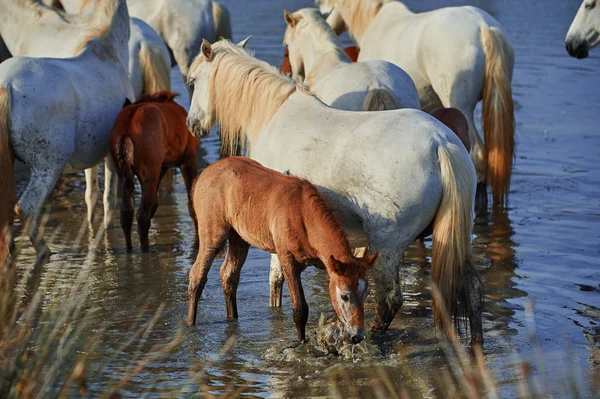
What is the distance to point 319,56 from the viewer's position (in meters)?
8.09

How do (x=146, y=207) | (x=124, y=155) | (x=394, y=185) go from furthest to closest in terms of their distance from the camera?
(x=146, y=207) → (x=124, y=155) → (x=394, y=185)

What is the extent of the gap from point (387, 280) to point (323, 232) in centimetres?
59

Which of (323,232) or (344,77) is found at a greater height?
(344,77)

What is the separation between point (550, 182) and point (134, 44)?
14.7 feet

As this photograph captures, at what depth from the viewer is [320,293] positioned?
6.76m

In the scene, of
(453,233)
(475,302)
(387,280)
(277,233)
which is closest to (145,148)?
(277,233)

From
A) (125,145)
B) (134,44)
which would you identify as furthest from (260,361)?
(134,44)

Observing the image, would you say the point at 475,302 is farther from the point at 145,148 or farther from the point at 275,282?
the point at 145,148

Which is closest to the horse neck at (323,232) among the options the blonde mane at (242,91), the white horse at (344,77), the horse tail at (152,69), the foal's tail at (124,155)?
the blonde mane at (242,91)

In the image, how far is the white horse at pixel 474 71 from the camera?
8.92 m

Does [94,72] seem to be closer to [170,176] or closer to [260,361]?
[170,176]

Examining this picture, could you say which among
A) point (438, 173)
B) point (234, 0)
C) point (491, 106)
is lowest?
point (234, 0)

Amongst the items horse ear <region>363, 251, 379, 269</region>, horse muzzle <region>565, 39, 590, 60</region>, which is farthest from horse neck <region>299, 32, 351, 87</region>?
horse ear <region>363, 251, 379, 269</region>

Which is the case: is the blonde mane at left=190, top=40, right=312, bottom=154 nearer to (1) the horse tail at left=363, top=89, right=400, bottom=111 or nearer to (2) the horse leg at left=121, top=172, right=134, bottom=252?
(1) the horse tail at left=363, top=89, right=400, bottom=111
